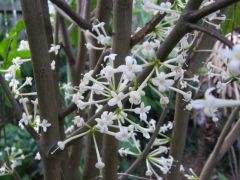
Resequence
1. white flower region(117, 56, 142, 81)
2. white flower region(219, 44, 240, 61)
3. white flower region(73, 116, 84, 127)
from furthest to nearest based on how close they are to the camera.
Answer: white flower region(73, 116, 84, 127)
white flower region(117, 56, 142, 81)
white flower region(219, 44, 240, 61)

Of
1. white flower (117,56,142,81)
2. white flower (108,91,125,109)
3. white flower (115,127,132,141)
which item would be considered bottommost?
white flower (115,127,132,141)

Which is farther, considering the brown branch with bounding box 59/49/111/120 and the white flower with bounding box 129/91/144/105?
the brown branch with bounding box 59/49/111/120

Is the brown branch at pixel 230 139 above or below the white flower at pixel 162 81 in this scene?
below

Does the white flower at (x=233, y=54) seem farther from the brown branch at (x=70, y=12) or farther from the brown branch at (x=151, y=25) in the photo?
the brown branch at (x=70, y=12)

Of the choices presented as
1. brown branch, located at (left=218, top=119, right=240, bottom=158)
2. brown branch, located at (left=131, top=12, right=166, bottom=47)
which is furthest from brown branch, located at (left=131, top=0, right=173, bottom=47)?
brown branch, located at (left=218, top=119, right=240, bottom=158)

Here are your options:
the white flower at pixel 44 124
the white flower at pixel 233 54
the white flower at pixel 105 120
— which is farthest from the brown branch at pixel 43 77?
the white flower at pixel 233 54

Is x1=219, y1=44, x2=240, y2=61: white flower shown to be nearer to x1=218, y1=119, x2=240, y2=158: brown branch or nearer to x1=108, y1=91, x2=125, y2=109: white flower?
x1=108, y1=91, x2=125, y2=109: white flower

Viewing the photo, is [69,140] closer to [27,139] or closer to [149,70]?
[149,70]

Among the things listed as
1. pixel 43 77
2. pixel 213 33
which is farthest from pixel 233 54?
pixel 43 77
